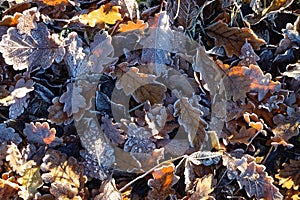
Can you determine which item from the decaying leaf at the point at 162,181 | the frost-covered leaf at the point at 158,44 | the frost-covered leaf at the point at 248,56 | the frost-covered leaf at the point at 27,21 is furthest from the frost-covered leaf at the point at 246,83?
the frost-covered leaf at the point at 27,21

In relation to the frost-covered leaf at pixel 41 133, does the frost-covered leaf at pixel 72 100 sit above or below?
above

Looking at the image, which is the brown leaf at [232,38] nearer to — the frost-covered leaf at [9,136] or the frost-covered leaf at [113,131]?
the frost-covered leaf at [113,131]

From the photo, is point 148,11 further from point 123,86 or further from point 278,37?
point 278,37

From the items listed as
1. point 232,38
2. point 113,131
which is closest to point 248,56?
point 232,38

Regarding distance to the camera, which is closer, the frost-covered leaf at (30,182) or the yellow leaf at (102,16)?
the frost-covered leaf at (30,182)

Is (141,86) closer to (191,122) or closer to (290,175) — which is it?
(191,122)

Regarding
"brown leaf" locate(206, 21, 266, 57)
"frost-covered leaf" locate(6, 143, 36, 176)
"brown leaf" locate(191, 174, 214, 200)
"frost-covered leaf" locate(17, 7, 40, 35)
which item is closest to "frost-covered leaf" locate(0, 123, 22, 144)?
"frost-covered leaf" locate(6, 143, 36, 176)

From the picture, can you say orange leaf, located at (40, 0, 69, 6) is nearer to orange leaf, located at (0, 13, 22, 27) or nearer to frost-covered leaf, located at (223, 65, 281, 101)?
orange leaf, located at (0, 13, 22, 27)
